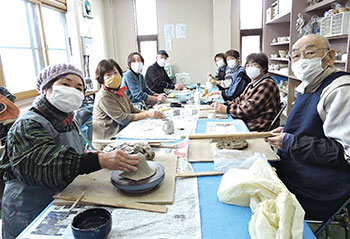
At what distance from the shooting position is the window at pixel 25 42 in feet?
11.6

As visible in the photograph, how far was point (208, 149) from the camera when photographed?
1482mm

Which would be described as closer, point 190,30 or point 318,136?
point 318,136

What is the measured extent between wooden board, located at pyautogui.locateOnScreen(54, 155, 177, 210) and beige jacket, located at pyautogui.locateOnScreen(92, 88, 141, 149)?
3.64ft

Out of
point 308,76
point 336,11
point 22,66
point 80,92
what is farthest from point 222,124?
point 22,66

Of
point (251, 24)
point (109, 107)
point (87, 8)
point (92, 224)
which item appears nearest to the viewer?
point (92, 224)

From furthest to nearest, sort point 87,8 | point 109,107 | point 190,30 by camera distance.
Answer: point 190,30
point 87,8
point 109,107

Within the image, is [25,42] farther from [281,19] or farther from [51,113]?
[281,19]

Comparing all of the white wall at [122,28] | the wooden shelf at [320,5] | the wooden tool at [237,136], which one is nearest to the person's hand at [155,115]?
the wooden tool at [237,136]

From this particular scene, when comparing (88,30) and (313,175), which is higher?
(88,30)

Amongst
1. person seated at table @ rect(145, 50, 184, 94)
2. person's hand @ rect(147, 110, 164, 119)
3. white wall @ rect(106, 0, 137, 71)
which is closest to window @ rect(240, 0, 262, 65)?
person seated at table @ rect(145, 50, 184, 94)

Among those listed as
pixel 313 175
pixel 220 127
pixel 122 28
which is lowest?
pixel 313 175

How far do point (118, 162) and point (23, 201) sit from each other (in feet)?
1.56

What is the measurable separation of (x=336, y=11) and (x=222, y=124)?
224 centimetres

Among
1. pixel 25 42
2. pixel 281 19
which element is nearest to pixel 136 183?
pixel 25 42
